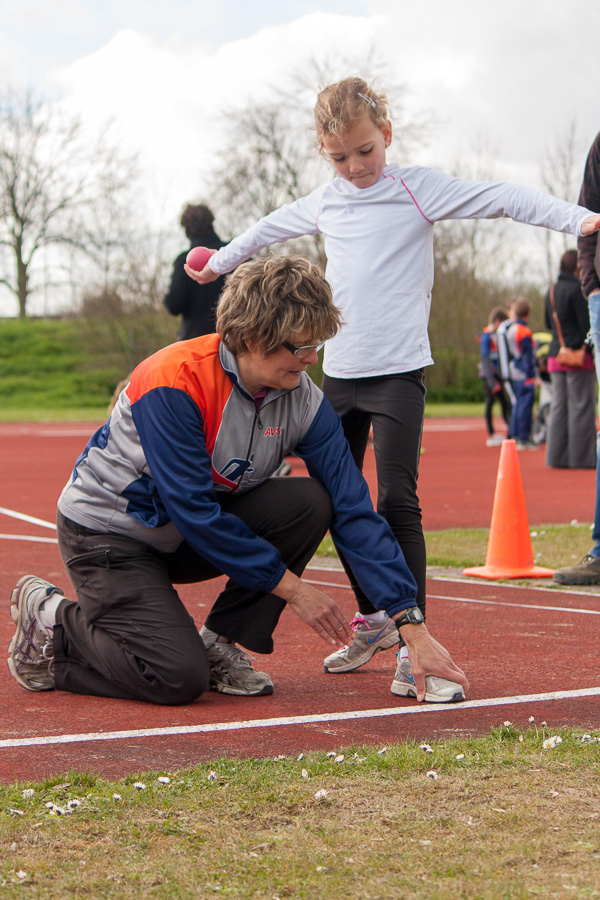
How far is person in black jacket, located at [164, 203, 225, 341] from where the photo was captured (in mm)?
7840

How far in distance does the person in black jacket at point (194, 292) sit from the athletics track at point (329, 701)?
200 centimetres

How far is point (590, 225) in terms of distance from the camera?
143 inches

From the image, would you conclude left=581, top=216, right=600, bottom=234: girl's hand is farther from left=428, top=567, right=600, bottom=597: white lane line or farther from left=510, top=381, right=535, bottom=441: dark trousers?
left=510, top=381, right=535, bottom=441: dark trousers

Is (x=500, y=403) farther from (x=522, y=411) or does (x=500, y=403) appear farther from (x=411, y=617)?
(x=411, y=617)

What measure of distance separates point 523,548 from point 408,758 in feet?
12.1

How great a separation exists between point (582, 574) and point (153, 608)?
3088mm

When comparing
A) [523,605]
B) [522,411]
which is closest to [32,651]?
Result: [523,605]

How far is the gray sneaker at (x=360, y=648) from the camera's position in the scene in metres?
4.20

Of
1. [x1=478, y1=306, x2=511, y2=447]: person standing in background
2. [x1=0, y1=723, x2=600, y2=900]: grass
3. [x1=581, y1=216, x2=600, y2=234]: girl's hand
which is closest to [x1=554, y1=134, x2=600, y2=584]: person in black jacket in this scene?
[x1=581, y1=216, x2=600, y2=234]: girl's hand

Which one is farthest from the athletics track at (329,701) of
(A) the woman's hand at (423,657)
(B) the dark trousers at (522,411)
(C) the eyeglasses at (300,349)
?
(B) the dark trousers at (522,411)

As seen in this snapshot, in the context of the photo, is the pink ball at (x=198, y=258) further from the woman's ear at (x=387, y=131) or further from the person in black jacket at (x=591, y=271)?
the person in black jacket at (x=591, y=271)

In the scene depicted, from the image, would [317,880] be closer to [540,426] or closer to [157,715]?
[157,715]

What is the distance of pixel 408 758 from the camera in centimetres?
295

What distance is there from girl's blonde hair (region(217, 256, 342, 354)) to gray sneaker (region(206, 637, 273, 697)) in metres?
1.14
